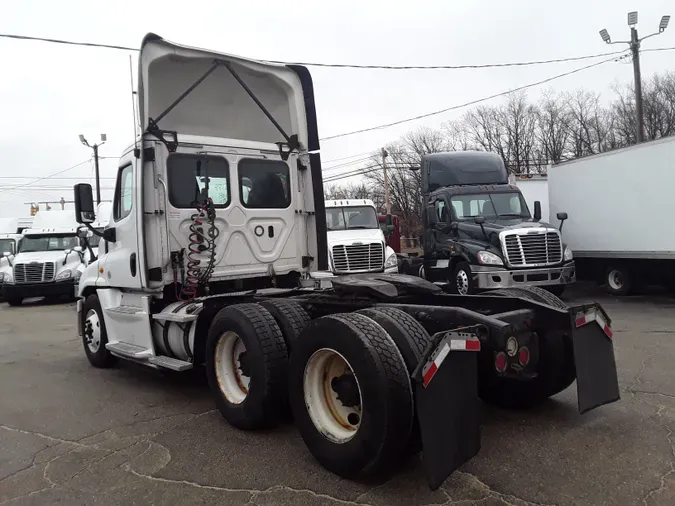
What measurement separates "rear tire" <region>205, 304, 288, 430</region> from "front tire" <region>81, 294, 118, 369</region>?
2.72 metres

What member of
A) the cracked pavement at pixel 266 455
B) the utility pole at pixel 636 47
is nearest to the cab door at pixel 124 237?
the cracked pavement at pixel 266 455

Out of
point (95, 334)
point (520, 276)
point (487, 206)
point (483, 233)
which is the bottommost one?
point (95, 334)

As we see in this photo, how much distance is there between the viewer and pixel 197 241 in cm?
596

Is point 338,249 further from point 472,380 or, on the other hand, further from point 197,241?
point 472,380

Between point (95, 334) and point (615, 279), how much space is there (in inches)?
451

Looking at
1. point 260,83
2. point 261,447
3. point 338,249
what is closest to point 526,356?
point 261,447

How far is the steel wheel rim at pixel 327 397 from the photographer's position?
3.81m

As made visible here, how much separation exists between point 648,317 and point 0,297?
66.4ft

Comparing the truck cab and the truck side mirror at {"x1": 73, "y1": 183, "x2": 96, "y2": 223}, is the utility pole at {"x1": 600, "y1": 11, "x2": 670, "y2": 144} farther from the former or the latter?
the truck side mirror at {"x1": 73, "y1": 183, "x2": 96, "y2": 223}

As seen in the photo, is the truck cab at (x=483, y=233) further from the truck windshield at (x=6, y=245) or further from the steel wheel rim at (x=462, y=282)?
the truck windshield at (x=6, y=245)

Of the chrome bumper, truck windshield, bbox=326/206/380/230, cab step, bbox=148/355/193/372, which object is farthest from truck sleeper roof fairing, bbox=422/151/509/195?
cab step, bbox=148/355/193/372

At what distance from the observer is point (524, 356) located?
4012 millimetres

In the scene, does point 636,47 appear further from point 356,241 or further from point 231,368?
point 231,368

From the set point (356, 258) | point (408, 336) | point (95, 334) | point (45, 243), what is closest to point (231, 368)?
point (408, 336)
